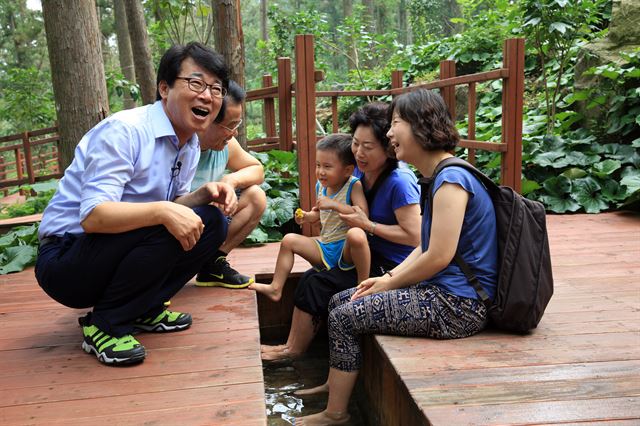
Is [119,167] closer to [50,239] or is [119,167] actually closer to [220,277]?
[50,239]

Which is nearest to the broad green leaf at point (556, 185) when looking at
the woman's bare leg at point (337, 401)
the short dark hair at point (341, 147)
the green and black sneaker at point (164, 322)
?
the short dark hair at point (341, 147)

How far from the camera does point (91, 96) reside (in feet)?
11.5

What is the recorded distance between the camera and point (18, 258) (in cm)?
373

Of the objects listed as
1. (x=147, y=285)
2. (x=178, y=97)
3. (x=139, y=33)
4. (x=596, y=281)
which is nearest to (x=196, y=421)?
(x=147, y=285)

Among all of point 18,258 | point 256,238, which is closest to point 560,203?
point 256,238

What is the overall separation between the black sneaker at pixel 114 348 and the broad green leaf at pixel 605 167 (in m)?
4.29

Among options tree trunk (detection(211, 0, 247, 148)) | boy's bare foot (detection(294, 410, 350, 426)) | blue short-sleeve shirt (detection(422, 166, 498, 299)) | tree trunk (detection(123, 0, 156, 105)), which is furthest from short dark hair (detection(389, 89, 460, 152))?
tree trunk (detection(123, 0, 156, 105))

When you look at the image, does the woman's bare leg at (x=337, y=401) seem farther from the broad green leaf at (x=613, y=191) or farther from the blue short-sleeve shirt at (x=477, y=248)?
the broad green leaf at (x=613, y=191)

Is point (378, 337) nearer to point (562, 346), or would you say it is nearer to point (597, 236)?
point (562, 346)

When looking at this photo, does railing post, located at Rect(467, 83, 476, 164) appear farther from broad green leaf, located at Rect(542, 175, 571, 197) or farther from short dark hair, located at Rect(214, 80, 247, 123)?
short dark hair, located at Rect(214, 80, 247, 123)

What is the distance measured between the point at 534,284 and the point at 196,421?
Answer: 122 cm

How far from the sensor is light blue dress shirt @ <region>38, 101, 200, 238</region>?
195cm

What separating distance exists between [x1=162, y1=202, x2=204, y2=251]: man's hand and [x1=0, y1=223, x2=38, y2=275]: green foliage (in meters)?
2.16

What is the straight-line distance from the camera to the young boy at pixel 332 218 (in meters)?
2.62
